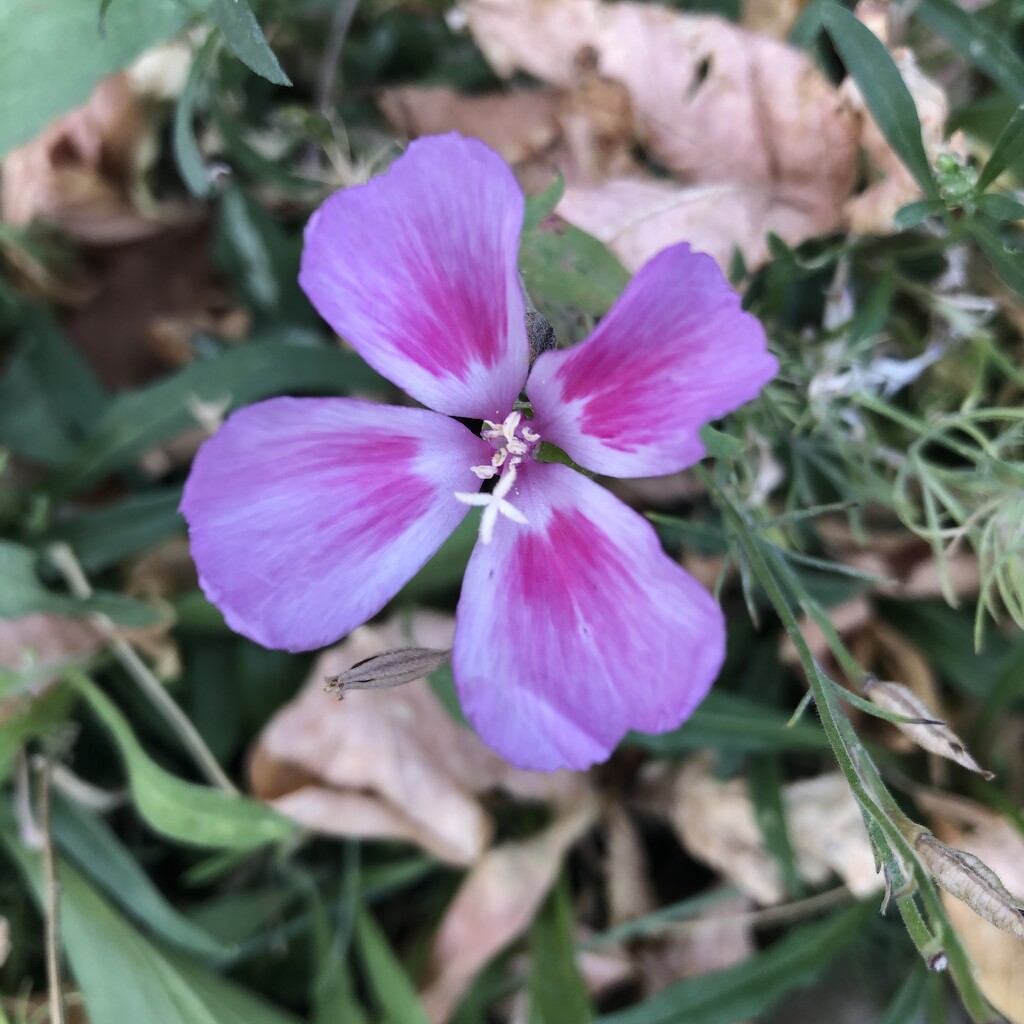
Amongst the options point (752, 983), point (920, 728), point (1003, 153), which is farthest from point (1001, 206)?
point (752, 983)

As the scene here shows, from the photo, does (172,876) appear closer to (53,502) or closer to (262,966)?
(262,966)

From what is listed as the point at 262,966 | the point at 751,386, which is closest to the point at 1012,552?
the point at 751,386

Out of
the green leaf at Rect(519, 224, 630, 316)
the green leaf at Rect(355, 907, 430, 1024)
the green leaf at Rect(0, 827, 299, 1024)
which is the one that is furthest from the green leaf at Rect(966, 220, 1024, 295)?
the green leaf at Rect(0, 827, 299, 1024)

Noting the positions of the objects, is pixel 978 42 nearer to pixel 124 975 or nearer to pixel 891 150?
pixel 891 150

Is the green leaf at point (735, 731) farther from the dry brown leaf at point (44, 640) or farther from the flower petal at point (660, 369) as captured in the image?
the dry brown leaf at point (44, 640)

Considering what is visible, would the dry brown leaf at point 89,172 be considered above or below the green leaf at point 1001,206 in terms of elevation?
above

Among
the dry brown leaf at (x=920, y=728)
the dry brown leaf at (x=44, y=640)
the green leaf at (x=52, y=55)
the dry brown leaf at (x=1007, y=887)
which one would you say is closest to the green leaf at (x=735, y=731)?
the dry brown leaf at (x=1007, y=887)
